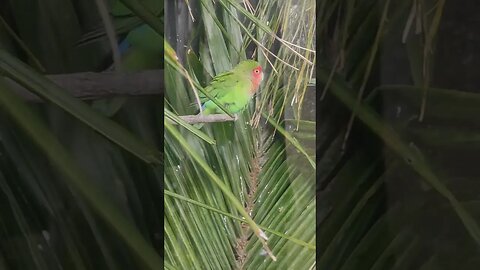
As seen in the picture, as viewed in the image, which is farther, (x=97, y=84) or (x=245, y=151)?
(x=245, y=151)

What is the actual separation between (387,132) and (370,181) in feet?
0.30

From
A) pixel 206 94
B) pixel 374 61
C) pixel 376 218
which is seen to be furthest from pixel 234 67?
pixel 376 218

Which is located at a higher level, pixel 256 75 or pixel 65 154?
pixel 256 75

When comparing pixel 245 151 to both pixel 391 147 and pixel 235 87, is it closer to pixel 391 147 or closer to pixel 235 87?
pixel 235 87

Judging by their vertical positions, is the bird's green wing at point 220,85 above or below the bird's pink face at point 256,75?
below

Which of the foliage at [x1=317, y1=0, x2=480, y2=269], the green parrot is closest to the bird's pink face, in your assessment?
the green parrot

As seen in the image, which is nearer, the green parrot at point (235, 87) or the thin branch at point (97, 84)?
the thin branch at point (97, 84)

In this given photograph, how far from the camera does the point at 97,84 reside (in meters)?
0.94

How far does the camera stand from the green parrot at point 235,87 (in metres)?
1.07

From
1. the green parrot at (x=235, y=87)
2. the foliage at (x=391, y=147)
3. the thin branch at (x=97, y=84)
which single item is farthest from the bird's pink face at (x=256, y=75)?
the thin branch at (x=97, y=84)

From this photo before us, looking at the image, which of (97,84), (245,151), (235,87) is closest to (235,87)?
(235,87)

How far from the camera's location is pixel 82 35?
3.08 feet

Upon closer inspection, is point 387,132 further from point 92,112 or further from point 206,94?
point 92,112

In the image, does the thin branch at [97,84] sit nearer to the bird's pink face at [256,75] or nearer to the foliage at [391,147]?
the bird's pink face at [256,75]
